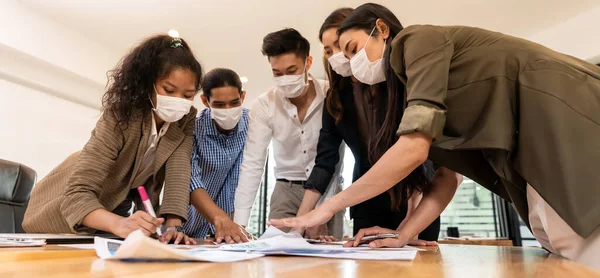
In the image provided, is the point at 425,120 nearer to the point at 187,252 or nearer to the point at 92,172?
the point at 187,252

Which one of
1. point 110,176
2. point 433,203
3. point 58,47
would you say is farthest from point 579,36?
point 58,47

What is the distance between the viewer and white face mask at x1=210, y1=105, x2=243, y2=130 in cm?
169

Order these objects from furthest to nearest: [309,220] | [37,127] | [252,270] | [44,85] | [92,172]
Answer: [44,85], [37,127], [92,172], [309,220], [252,270]

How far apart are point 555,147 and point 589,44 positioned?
334 cm

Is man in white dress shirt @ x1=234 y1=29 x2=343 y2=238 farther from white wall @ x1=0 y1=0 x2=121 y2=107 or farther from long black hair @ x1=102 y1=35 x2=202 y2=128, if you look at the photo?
white wall @ x1=0 y1=0 x2=121 y2=107

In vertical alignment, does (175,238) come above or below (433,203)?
below

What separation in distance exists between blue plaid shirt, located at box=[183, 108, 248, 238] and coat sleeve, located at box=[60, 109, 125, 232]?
456 millimetres

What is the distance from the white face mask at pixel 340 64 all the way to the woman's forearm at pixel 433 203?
1.45 ft

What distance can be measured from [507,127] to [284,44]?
3.54 feet

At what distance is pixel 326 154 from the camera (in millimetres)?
1457

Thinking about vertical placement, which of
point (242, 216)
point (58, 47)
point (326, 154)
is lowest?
point (242, 216)

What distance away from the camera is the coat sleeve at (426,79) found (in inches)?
29.8

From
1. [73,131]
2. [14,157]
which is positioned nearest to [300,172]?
[14,157]

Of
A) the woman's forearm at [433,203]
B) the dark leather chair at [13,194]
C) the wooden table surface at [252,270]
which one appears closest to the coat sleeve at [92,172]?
the wooden table surface at [252,270]
